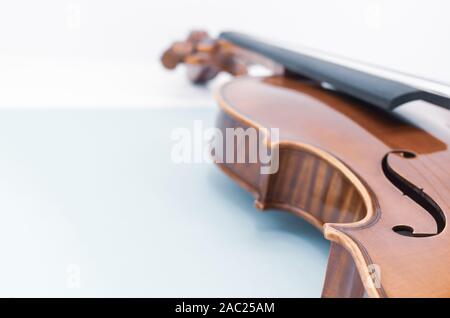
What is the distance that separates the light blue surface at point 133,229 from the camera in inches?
35.5

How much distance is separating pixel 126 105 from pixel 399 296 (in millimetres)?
1446

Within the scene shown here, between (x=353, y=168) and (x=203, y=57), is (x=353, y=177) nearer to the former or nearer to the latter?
(x=353, y=168)

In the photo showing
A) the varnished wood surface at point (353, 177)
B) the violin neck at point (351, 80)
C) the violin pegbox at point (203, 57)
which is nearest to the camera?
the varnished wood surface at point (353, 177)

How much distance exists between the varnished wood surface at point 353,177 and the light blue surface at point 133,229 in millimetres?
98

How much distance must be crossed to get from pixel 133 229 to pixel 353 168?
47cm

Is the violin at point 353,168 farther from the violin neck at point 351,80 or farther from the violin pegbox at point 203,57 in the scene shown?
the violin pegbox at point 203,57

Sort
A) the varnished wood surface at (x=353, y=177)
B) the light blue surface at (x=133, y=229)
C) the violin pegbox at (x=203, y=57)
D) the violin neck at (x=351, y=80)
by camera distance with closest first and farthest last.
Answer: the varnished wood surface at (x=353, y=177) → the light blue surface at (x=133, y=229) → the violin neck at (x=351, y=80) → the violin pegbox at (x=203, y=57)

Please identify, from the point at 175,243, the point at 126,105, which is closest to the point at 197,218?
the point at 175,243

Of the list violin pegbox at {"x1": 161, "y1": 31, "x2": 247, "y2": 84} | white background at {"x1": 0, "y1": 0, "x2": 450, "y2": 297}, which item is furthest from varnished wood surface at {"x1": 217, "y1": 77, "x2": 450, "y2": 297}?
violin pegbox at {"x1": 161, "y1": 31, "x2": 247, "y2": 84}

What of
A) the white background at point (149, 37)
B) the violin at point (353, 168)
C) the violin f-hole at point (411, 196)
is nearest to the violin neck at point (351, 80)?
the violin at point (353, 168)

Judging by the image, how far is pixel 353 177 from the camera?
2.71ft
